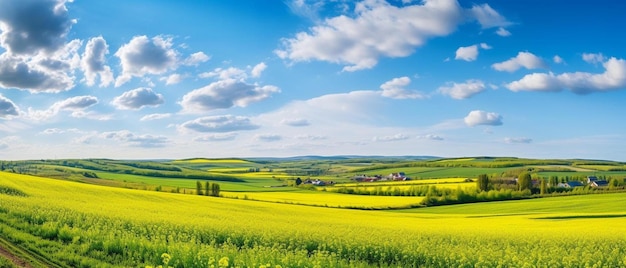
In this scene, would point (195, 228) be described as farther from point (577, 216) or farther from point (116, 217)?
point (577, 216)

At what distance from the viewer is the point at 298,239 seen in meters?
19.5

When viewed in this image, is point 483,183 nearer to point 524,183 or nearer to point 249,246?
point 524,183

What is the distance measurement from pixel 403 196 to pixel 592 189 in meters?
32.8

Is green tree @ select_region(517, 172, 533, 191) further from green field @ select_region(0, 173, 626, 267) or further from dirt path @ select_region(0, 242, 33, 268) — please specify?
dirt path @ select_region(0, 242, 33, 268)

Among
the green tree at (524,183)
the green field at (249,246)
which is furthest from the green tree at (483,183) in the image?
the green field at (249,246)

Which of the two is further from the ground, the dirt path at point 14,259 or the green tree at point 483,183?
the dirt path at point 14,259

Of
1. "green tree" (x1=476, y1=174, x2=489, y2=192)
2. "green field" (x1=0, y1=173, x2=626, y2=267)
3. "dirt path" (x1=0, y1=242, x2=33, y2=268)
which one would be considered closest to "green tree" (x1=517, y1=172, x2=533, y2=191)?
"green tree" (x1=476, y1=174, x2=489, y2=192)

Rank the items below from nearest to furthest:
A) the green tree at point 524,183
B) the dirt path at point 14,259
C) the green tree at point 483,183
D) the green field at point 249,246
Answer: the dirt path at point 14,259 → the green field at point 249,246 → the green tree at point 524,183 → the green tree at point 483,183

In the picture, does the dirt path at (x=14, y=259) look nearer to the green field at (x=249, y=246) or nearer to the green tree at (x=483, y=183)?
the green field at (x=249, y=246)

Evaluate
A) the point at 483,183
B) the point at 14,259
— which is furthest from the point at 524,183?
the point at 14,259

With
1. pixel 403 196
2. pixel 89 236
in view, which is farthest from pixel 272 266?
pixel 403 196

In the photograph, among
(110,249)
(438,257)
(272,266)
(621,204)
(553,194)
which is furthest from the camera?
(553,194)

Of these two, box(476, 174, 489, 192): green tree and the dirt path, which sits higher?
the dirt path

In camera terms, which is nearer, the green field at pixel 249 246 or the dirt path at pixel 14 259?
the dirt path at pixel 14 259
